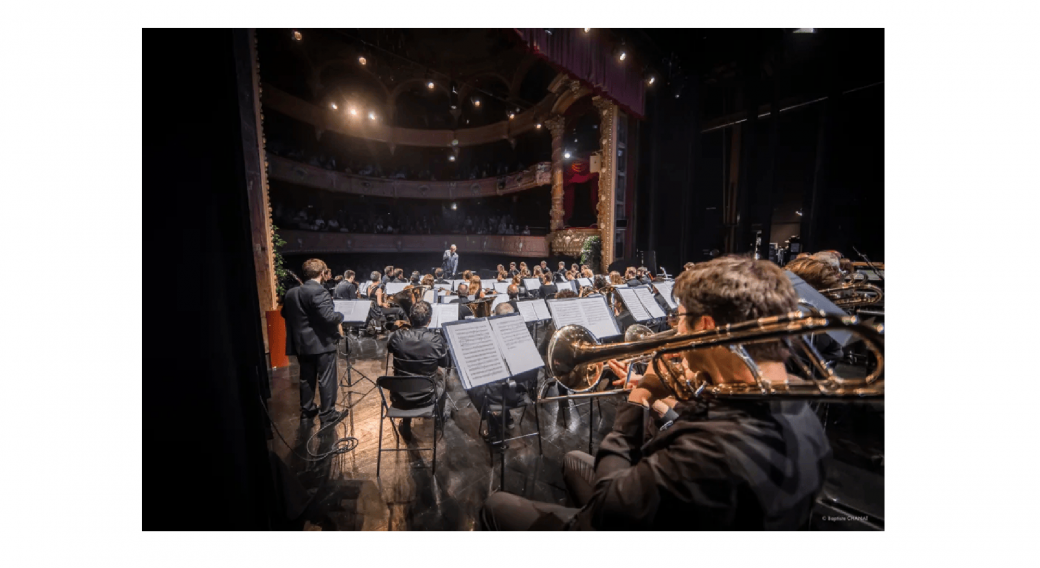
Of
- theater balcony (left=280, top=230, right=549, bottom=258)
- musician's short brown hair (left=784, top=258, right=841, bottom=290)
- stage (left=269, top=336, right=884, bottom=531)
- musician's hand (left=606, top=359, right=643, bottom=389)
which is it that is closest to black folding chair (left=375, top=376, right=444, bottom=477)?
stage (left=269, top=336, right=884, bottom=531)

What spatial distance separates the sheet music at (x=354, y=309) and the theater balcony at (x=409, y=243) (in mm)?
8708

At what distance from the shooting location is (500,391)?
2.91 m

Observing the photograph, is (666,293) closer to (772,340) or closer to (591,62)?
(772,340)

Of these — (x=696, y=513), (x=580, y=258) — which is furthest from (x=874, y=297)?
(x=580, y=258)

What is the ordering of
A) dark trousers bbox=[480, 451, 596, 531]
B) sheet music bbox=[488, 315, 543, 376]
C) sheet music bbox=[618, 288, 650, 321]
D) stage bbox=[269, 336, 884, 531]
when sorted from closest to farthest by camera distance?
dark trousers bbox=[480, 451, 596, 531], stage bbox=[269, 336, 884, 531], sheet music bbox=[488, 315, 543, 376], sheet music bbox=[618, 288, 650, 321]

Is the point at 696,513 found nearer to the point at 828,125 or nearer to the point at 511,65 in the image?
the point at 828,125

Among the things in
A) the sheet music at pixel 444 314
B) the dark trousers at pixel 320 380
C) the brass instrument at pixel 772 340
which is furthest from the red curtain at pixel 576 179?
the brass instrument at pixel 772 340

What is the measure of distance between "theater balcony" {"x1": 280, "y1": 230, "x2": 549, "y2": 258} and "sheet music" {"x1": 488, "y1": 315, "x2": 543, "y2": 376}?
11.0 meters

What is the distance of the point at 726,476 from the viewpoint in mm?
905

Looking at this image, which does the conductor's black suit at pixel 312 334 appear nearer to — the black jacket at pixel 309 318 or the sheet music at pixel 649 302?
the black jacket at pixel 309 318

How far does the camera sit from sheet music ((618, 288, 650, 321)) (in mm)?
3875

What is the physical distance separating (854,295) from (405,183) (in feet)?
52.6

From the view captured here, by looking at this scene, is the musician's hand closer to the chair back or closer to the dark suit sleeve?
the chair back

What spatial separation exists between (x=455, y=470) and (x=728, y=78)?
37.8 feet
